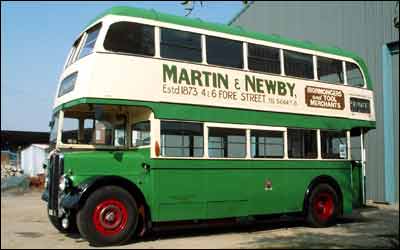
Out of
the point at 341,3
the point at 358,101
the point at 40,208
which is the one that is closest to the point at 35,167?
the point at 40,208

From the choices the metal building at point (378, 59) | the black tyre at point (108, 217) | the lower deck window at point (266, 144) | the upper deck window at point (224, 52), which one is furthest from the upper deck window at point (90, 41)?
the metal building at point (378, 59)

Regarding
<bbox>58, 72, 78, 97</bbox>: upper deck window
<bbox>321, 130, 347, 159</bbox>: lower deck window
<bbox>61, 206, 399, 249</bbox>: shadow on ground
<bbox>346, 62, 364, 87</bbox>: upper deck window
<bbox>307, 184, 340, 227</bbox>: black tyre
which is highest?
<bbox>346, 62, 364, 87</bbox>: upper deck window

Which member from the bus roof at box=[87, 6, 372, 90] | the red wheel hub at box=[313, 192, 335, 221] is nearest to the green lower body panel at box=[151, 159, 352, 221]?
the red wheel hub at box=[313, 192, 335, 221]

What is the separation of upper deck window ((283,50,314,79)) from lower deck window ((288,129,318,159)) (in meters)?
1.25

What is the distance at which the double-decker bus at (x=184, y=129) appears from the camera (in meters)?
9.56

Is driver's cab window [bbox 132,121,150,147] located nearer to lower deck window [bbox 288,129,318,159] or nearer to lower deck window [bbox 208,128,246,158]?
lower deck window [bbox 208,128,246,158]

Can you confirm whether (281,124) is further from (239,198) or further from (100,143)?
(100,143)

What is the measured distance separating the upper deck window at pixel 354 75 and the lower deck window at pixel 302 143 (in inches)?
76.1

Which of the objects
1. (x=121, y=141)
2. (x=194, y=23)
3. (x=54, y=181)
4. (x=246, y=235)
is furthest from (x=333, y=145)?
(x=54, y=181)

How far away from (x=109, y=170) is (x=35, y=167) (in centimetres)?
2739

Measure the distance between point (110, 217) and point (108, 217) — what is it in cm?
3

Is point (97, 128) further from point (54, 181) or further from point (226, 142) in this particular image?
point (226, 142)

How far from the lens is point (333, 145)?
1304 centimetres

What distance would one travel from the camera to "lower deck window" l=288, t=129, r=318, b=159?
12086 millimetres
